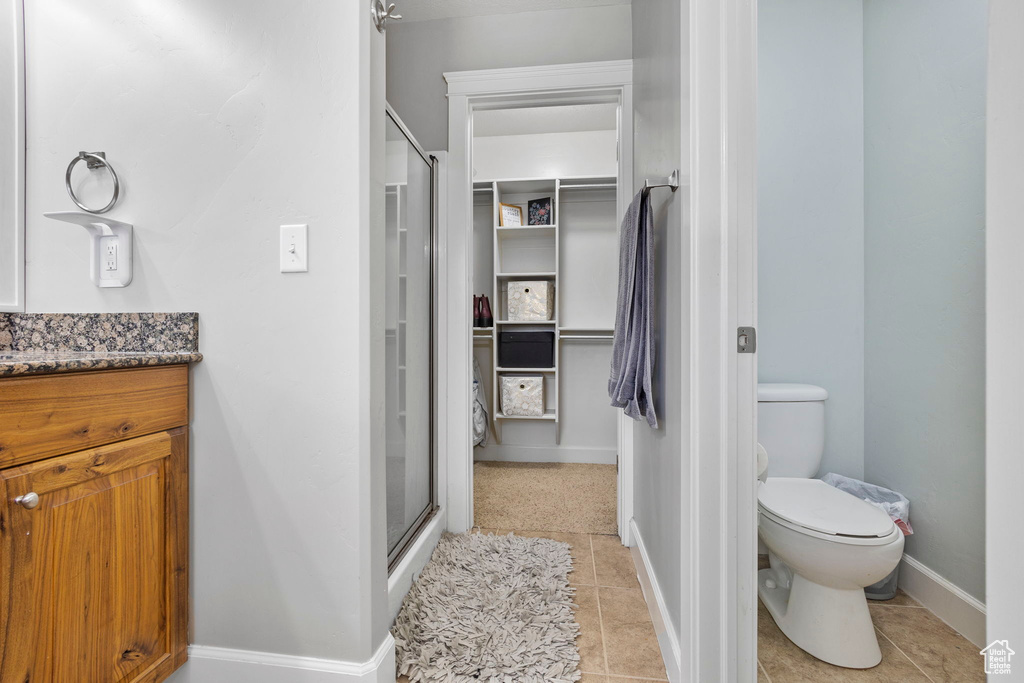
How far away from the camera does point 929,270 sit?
1.54 meters

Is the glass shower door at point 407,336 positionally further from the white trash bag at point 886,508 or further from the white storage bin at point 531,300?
the white trash bag at point 886,508

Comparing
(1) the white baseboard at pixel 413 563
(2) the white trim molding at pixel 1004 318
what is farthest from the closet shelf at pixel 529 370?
(2) the white trim molding at pixel 1004 318

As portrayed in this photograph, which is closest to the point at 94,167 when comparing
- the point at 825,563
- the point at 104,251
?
the point at 104,251

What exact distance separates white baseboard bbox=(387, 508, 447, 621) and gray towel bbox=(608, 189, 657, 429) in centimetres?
95

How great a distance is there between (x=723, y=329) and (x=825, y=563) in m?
0.80

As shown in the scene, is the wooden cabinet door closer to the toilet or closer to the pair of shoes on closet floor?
the toilet

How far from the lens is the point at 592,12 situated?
2.12m

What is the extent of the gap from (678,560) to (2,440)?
1441 mm

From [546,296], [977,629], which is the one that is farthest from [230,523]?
[546,296]

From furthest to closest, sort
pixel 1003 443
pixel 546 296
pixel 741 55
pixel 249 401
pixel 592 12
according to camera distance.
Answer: pixel 546 296
pixel 592 12
pixel 249 401
pixel 741 55
pixel 1003 443

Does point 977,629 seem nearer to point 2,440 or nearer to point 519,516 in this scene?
point 519,516

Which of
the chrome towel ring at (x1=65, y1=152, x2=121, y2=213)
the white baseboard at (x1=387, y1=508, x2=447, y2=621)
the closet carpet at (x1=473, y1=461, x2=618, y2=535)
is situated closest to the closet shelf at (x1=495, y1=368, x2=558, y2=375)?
the closet carpet at (x1=473, y1=461, x2=618, y2=535)

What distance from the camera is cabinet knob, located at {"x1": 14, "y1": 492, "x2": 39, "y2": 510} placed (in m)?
0.76

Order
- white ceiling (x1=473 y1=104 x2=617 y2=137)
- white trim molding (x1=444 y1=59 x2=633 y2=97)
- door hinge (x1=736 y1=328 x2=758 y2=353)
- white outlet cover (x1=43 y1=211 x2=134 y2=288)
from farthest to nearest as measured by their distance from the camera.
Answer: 1. white ceiling (x1=473 y1=104 x2=617 y2=137)
2. white trim molding (x1=444 y1=59 x2=633 y2=97)
3. white outlet cover (x1=43 y1=211 x2=134 y2=288)
4. door hinge (x1=736 y1=328 x2=758 y2=353)
